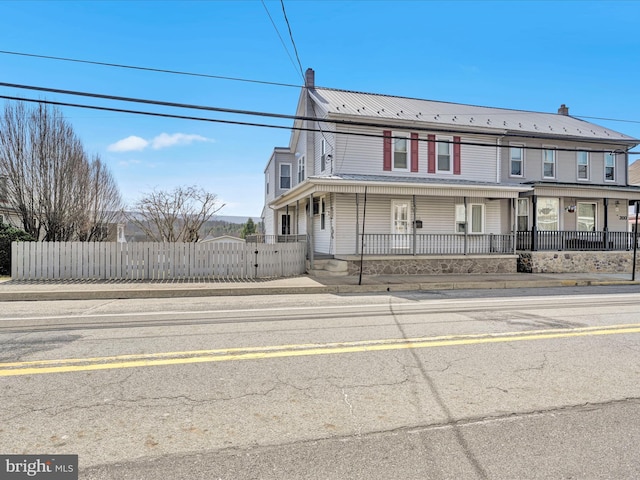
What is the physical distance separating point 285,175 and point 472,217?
467 inches

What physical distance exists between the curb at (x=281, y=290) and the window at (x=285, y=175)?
14060mm

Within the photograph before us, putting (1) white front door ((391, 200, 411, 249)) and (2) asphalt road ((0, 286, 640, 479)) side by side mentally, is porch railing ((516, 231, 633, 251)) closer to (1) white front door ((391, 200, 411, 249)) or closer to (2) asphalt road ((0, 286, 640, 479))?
(1) white front door ((391, 200, 411, 249))

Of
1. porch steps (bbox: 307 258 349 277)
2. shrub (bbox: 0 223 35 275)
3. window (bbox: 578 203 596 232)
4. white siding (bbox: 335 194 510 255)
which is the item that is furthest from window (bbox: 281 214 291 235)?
window (bbox: 578 203 596 232)

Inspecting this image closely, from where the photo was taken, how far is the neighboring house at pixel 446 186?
1714 centimetres

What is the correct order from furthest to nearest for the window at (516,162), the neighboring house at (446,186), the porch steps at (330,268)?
the window at (516,162)
the neighboring house at (446,186)
the porch steps at (330,268)

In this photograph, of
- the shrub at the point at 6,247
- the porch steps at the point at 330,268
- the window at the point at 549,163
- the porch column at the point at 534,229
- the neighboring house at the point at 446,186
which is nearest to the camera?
the shrub at the point at 6,247

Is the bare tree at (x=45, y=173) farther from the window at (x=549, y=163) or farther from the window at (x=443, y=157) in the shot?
the window at (x=549, y=163)

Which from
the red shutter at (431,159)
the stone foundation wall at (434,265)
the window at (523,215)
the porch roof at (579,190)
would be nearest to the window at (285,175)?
the red shutter at (431,159)

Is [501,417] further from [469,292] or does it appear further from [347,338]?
[469,292]

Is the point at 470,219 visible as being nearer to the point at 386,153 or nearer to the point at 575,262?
the point at 386,153

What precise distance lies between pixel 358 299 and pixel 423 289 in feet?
11.2

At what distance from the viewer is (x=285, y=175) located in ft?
85.6

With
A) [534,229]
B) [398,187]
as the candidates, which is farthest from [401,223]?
[534,229]

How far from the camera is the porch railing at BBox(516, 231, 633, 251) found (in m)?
19.4
